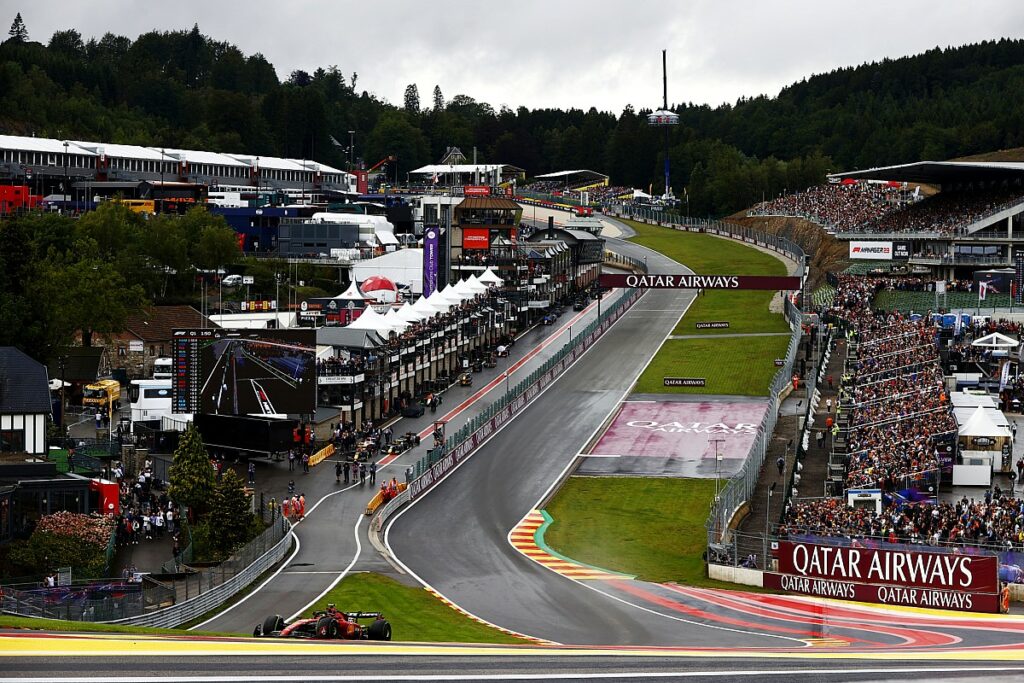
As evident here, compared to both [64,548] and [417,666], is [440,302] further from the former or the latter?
[417,666]

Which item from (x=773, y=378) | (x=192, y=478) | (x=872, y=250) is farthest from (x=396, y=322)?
(x=872, y=250)

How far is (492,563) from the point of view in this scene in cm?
5428

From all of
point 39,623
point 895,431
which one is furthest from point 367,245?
point 39,623

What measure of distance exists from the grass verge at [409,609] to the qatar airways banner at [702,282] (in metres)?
69.0

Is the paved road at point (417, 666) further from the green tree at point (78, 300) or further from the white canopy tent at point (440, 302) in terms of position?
the white canopy tent at point (440, 302)

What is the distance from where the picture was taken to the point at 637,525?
6081 centimetres

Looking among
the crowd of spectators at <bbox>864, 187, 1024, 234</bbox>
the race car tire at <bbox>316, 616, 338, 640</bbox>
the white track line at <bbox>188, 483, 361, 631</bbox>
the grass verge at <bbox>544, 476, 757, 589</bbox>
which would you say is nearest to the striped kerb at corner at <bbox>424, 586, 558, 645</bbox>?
the white track line at <bbox>188, 483, 361, 631</bbox>

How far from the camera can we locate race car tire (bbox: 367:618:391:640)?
35.9 meters

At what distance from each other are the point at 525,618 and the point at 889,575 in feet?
36.5

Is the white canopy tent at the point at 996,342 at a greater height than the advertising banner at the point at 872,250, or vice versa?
the advertising banner at the point at 872,250

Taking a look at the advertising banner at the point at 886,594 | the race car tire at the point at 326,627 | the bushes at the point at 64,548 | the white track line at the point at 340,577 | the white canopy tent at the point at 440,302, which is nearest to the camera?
the race car tire at the point at 326,627

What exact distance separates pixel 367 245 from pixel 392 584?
94909 mm

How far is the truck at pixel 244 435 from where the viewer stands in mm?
67812

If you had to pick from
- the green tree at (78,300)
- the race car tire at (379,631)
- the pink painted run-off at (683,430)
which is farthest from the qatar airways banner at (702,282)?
the race car tire at (379,631)
